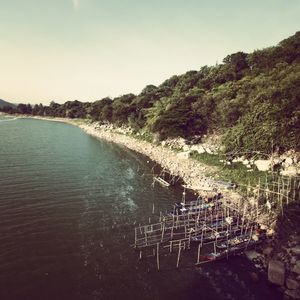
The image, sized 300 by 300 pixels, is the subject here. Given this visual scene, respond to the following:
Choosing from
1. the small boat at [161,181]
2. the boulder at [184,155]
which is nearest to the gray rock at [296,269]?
the small boat at [161,181]

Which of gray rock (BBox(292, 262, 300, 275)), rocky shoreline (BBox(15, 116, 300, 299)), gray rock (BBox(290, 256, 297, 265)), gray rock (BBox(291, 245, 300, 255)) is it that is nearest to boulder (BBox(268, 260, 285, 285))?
rocky shoreline (BBox(15, 116, 300, 299))

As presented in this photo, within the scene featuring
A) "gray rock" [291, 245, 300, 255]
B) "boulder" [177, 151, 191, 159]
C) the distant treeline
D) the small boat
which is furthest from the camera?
"boulder" [177, 151, 191, 159]

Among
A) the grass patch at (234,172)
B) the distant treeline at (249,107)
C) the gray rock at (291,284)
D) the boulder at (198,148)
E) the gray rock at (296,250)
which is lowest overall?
the gray rock at (291,284)

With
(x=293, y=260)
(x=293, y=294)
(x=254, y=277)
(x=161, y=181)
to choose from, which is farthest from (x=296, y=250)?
(x=161, y=181)

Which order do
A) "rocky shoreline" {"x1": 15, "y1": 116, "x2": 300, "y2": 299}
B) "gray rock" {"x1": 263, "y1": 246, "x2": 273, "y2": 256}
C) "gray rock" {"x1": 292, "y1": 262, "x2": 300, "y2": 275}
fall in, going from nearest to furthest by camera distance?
"gray rock" {"x1": 292, "y1": 262, "x2": 300, "y2": 275} < "rocky shoreline" {"x1": 15, "y1": 116, "x2": 300, "y2": 299} < "gray rock" {"x1": 263, "y1": 246, "x2": 273, "y2": 256}

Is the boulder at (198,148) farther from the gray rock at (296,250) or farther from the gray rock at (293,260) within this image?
the gray rock at (293,260)

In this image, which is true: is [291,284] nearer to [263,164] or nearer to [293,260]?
[293,260]

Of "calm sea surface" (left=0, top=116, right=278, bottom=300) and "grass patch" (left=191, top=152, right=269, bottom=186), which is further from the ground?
"grass patch" (left=191, top=152, right=269, bottom=186)

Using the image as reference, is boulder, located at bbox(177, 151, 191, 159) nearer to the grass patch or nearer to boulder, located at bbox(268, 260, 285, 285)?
the grass patch
